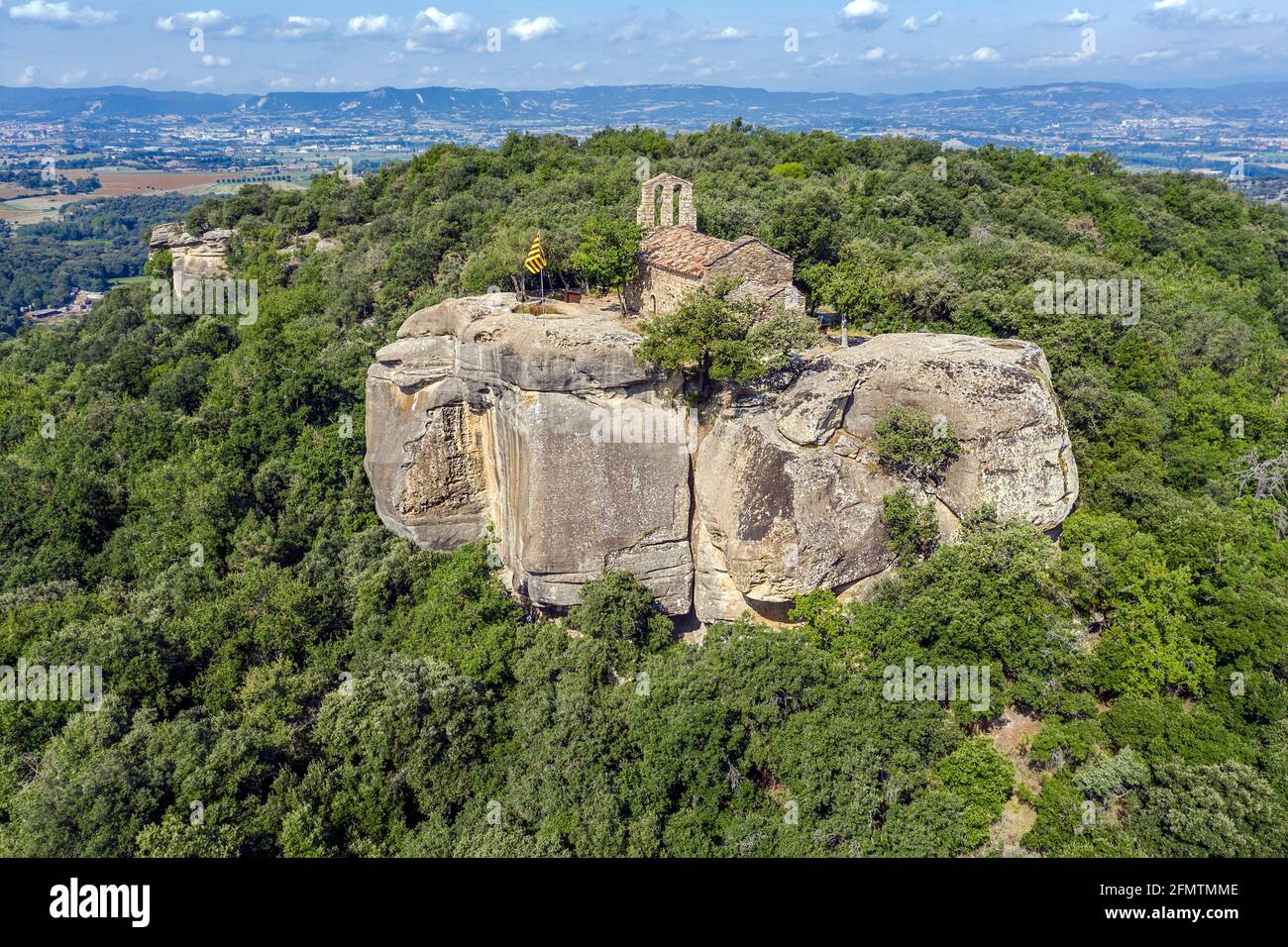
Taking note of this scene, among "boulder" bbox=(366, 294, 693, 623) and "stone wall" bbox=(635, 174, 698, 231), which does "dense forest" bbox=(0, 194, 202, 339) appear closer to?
"stone wall" bbox=(635, 174, 698, 231)

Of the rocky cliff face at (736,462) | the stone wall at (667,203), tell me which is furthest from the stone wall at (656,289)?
the stone wall at (667,203)

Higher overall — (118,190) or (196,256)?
(118,190)

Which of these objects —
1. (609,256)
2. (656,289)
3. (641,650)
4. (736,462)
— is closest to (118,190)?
(609,256)

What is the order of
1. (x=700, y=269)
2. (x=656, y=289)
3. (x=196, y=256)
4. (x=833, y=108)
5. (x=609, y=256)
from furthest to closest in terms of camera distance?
(x=833, y=108), (x=196, y=256), (x=656, y=289), (x=609, y=256), (x=700, y=269)

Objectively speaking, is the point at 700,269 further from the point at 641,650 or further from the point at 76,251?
the point at 76,251

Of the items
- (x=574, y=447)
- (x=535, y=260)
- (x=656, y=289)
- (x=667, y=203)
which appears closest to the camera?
(x=574, y=447)

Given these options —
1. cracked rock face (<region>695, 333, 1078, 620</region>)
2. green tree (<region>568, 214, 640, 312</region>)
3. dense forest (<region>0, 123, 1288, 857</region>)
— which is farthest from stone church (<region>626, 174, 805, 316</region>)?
cracked rock face (<region>695, 333, 1078, 620</region>)

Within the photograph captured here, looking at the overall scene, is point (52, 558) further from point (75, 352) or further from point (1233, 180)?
point (1233, 180)

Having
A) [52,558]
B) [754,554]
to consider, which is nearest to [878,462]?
[754,554]
